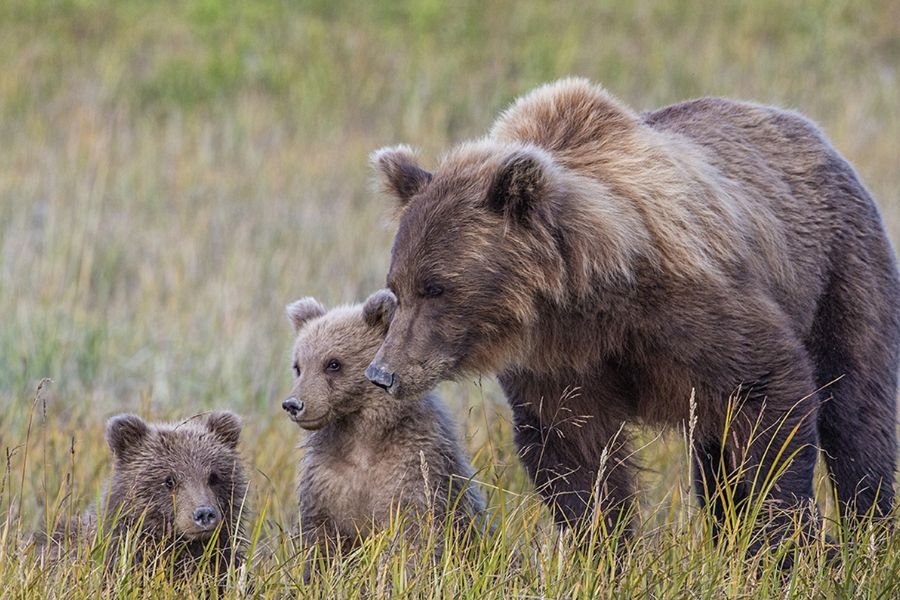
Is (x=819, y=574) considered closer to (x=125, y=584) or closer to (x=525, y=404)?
(x=525, y=404)

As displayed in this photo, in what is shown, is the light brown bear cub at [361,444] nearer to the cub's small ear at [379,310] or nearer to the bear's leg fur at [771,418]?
the cub's small ear at [379,310]

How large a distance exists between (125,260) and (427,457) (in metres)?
7.32

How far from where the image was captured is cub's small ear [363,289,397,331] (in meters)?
5.12

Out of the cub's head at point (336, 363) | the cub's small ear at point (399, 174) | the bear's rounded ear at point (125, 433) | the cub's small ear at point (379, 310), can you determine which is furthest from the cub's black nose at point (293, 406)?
the cub's small ear at point (399, 174)

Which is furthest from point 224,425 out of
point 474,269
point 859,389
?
point 859,389

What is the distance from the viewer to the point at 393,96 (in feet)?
52.9

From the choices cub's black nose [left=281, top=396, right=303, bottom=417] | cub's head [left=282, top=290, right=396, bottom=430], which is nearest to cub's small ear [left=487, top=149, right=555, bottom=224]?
cub's head [left=282, top=290, right=396, bottom=430]

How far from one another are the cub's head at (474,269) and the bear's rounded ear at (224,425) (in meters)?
0.88

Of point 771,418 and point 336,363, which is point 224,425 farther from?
point 771,418

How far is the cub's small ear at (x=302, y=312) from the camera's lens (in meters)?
5.57

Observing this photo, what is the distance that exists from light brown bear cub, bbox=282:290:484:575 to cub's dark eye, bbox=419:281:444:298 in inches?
11.2

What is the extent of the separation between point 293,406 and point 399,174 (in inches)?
34.5

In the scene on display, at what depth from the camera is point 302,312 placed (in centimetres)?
558

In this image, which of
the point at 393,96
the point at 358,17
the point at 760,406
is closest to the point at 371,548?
the point at 760,406
